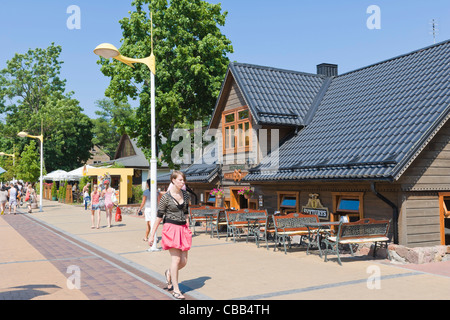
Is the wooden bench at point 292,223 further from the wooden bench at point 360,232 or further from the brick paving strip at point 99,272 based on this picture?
the brick paving strip at point 99,272

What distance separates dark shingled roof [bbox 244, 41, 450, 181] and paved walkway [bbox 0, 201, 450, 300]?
98.7 inches

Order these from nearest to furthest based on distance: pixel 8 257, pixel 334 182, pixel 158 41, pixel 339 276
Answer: pixel 339 276, pixel 8 257, pixel 334 182, pixel 158 41

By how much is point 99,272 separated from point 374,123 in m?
8.76

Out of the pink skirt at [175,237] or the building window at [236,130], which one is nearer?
the pink skirt at [175,237]

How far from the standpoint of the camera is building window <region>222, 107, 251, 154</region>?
1697 centimetres

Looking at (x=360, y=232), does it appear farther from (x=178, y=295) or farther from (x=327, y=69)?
(x=327, y=69)

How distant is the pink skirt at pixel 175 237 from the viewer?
23.2 feet

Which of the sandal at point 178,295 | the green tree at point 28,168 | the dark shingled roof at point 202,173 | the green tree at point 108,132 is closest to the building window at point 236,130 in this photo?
the dark shingled roof at point 202,173

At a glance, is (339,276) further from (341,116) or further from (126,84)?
(126,84)

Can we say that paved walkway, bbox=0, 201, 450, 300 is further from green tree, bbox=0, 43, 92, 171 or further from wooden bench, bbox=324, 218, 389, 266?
green tree, bbox=0, 43, 92, 171

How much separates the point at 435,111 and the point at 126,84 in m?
16.4

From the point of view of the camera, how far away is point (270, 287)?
7629 millimetres

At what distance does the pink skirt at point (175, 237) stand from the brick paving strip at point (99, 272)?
31.9 inches
